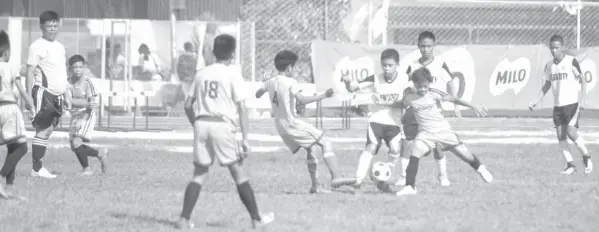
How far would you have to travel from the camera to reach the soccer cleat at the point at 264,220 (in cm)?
903

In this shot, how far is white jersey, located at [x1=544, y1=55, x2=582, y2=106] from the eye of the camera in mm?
14836

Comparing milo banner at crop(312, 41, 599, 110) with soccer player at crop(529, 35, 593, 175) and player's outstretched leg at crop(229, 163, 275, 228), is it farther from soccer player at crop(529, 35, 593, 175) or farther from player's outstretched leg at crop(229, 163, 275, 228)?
player's outstretched leg at crop(229, 163, 275, 228)

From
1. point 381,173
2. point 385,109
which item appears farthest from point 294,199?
point 385,109

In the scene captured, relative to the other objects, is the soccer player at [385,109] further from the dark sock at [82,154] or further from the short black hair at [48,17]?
the dark sock at [82,154]

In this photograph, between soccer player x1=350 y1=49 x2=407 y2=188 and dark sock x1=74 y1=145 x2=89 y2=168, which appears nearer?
soccer player x1=350 y1=49 x2=407 y2=188

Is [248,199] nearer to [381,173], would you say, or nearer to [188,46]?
[381,173]

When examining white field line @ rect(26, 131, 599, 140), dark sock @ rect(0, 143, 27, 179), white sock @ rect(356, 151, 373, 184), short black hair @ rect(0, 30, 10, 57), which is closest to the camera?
Answer: short black hair @ rect(0, 30, 10, 57)

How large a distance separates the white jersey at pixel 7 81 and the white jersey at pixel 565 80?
21.6 ft

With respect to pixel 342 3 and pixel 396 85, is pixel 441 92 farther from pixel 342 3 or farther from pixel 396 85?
pixel 342 3

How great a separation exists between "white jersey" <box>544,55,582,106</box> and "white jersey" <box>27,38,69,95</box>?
596 centimetres

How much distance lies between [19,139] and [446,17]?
54.9ft

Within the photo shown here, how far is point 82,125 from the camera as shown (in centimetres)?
1380

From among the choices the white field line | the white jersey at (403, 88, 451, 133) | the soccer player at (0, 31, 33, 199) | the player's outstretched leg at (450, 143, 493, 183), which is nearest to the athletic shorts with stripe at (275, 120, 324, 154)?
the white jersey at (403, 88, 451, 133)

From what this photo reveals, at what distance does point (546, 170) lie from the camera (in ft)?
47.9
